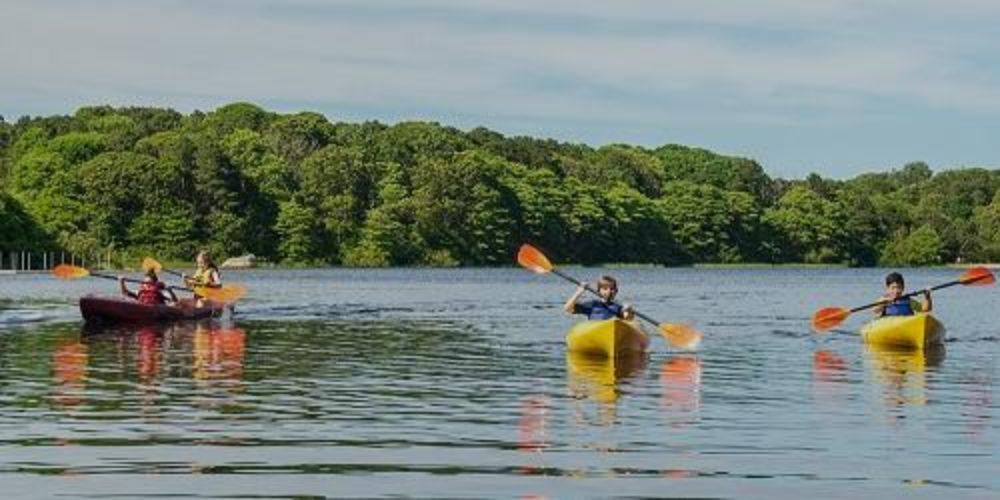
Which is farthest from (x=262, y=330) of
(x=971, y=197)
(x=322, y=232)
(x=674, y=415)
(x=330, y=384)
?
(x=971, y=197)

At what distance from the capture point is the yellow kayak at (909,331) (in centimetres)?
3105

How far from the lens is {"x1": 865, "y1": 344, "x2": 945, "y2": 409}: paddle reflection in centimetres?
2130

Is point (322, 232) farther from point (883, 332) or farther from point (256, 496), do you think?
point (256, 496)

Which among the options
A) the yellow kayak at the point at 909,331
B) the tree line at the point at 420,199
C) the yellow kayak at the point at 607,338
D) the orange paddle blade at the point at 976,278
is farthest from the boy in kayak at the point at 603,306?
the tree line at the point at 420,199

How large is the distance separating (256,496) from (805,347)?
20.9 metres

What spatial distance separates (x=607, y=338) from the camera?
90.1ft

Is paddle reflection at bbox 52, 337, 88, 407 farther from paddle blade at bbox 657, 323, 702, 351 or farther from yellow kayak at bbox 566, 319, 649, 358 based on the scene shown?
paddle blade at bbox 657, 323, 702, 351

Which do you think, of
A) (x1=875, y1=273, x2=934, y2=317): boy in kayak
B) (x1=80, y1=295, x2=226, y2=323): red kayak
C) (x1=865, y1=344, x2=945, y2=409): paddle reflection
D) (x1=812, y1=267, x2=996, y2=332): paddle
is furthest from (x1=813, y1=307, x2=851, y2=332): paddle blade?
(x1=80, y1=295, x2=226, y2=323): red kayak

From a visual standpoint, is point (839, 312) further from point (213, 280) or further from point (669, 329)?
point (213, 280)

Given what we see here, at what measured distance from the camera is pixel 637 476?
13.9 metres

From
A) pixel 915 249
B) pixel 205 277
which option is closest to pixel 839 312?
pixel 205 277

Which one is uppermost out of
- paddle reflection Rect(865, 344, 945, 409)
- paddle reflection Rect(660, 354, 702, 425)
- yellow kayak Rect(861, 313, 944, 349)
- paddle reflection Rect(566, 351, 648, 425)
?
yellow kayak Rect(861, 313, 944, 349)

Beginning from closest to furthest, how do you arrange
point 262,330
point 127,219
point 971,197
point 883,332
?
point 883,332 → point 262,330 → point 127,219 → point 971,197

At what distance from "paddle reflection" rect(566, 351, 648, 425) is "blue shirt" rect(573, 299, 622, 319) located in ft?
2.30
